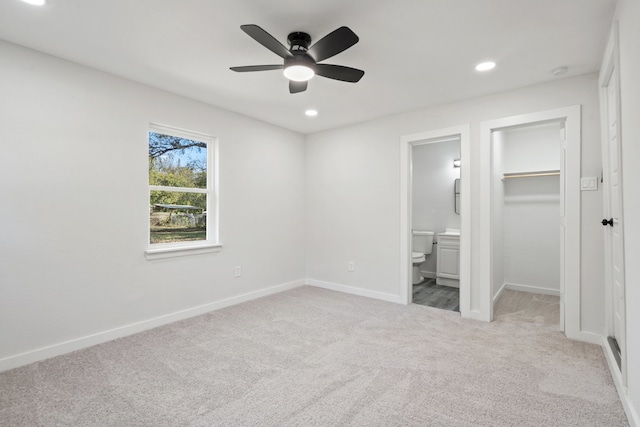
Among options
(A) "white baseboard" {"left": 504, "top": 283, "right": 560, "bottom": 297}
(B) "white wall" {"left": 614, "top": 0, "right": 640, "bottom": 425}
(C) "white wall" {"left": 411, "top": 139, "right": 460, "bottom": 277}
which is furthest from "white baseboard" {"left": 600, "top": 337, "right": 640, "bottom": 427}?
(C) "white wall" {"left": 411, "top": 139, "right": 460, "bottom": 277}

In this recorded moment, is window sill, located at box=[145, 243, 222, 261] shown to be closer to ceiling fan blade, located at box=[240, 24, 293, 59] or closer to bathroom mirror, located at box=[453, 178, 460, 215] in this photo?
ceiling fan blade, located at box=[240, 24, 293, 59]

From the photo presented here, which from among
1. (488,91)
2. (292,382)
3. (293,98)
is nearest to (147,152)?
(293,98)

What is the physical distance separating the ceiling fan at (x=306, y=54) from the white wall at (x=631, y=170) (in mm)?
1430

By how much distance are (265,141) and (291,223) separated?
1287 millimetres

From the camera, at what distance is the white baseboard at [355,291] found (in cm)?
408

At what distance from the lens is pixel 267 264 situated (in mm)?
4441

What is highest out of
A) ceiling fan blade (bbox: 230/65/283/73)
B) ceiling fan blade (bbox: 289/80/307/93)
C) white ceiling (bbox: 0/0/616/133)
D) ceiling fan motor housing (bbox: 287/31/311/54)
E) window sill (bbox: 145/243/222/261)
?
white ceiling (bbox: 0/0/616/133)

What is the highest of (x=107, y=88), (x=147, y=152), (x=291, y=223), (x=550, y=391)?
(x=107, y=88)

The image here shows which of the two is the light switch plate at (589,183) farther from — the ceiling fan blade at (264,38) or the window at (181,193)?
the window at (181,193)

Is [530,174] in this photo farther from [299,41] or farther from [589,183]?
[299,41]

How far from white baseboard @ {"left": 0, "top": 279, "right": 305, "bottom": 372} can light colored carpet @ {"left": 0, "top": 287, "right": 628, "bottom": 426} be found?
8cm

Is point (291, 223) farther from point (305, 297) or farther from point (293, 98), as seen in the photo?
point (293, 98)

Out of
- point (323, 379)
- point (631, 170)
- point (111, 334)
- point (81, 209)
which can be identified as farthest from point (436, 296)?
point (81, 209)

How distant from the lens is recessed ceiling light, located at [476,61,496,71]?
266 cm
